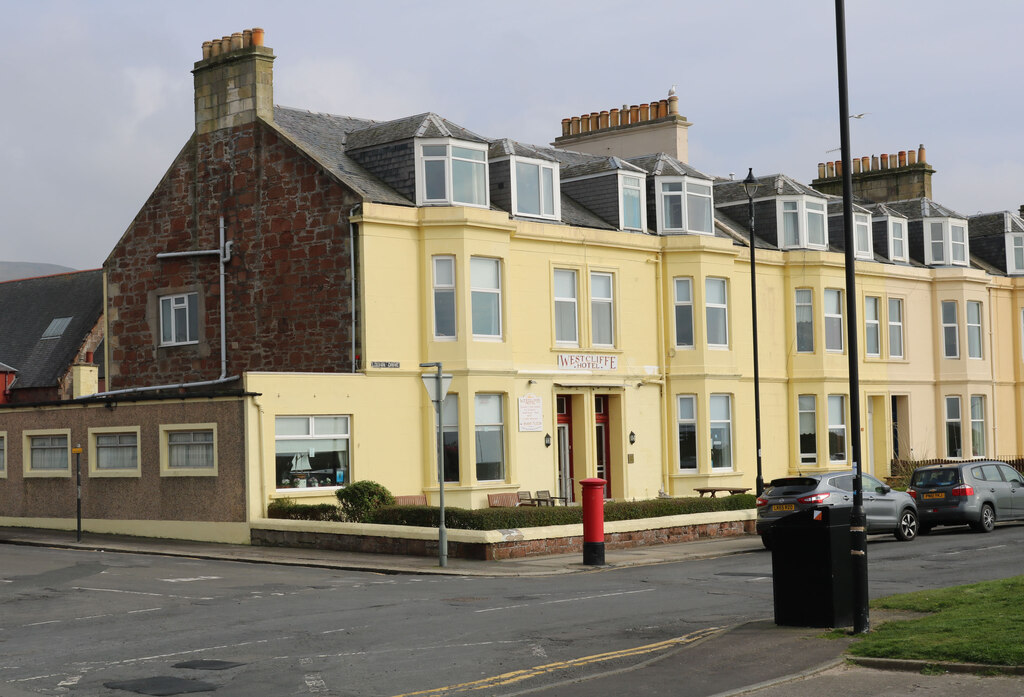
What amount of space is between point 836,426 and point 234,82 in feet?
69.3

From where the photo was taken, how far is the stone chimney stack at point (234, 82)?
1255 inches

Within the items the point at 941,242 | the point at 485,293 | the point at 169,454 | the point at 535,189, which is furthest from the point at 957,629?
the point at 941,242

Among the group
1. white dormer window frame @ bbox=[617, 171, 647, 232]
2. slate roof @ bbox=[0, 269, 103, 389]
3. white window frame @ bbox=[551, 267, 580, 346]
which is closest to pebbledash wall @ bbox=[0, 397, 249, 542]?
white window frame @ bbox=[551, 267, 580, 346]

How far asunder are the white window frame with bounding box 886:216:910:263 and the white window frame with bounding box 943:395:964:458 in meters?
5.14

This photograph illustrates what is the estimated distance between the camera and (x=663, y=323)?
35438 millimetres

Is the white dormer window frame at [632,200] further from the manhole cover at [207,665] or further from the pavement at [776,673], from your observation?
the manhole cover at [207,665]

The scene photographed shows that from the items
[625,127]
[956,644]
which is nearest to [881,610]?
[956,644]

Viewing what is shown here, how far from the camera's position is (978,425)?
45281 mm

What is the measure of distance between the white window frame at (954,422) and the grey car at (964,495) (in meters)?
15.2

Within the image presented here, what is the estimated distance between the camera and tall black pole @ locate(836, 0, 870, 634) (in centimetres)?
1289

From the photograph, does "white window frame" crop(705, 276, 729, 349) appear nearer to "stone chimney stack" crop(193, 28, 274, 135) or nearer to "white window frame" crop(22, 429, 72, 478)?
"stone chimney stack" crop(193, 28, 274, 135)

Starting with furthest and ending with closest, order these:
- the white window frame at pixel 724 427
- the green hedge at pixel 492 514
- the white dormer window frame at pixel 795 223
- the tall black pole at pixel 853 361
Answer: the white dormer window frame at pixel 795 223
the white window frame at pixel 724 427
the green hedge at pixel 492 514
the tall black pole at pixel 853 361

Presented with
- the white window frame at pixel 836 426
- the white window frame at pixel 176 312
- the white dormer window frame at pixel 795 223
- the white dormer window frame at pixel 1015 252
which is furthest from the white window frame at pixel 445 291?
the white dormer window frame at pixel 1015 252

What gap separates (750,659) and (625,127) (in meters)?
34.4
